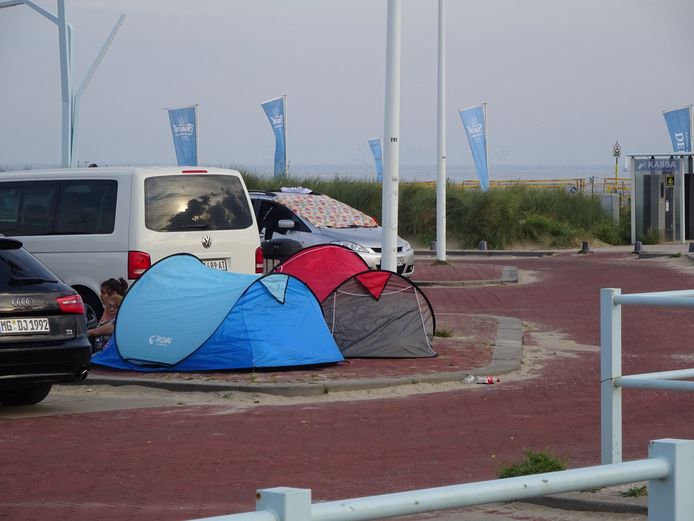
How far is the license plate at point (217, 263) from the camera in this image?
1455 centimetres

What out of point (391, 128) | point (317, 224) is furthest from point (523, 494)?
point (317, 224)

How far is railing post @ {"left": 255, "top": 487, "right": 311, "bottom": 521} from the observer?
254 centimetres

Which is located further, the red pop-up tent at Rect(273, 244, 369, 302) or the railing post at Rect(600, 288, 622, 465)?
the red pop-up tent at Rect(273, 244, 369, 302)

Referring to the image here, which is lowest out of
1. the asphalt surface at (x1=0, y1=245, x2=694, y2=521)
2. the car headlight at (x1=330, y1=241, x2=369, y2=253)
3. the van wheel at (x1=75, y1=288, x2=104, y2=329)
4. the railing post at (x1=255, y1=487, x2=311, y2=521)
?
the asphalt surface at (x1=0, y1=245, x2=694, y2=521)

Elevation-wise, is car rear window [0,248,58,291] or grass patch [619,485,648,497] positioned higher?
car rear window [0,248,58,291]

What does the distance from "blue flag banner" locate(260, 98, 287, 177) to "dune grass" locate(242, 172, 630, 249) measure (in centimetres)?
115

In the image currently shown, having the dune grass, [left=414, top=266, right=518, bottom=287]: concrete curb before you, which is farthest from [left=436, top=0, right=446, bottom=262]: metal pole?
the dune grass

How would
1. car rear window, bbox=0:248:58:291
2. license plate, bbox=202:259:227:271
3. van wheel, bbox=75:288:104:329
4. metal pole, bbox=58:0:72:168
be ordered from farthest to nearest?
metal pole, bbox=58:0:72:168 < license plate, bbox=202:259:227:271 < van wheel, bbox=75:288:104:329 < car rear window, bbox=0:248:58:291

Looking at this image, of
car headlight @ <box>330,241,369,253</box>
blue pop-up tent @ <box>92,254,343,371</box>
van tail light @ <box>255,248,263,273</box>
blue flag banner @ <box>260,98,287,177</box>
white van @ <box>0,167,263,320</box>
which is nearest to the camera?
blue pop-up tent @ <box>92,254,343,371</box>

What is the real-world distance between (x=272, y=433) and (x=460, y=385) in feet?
10.3

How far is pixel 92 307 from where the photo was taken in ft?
46.8

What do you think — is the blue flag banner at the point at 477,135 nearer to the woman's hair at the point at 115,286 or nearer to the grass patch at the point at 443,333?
the grass patch at the point at 443,333

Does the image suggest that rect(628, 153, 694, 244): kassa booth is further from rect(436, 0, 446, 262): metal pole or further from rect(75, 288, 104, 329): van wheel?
rect(75, 288, 104, 329): van wheel

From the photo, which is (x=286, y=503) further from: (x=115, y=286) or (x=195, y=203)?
(x=195, y=203)
